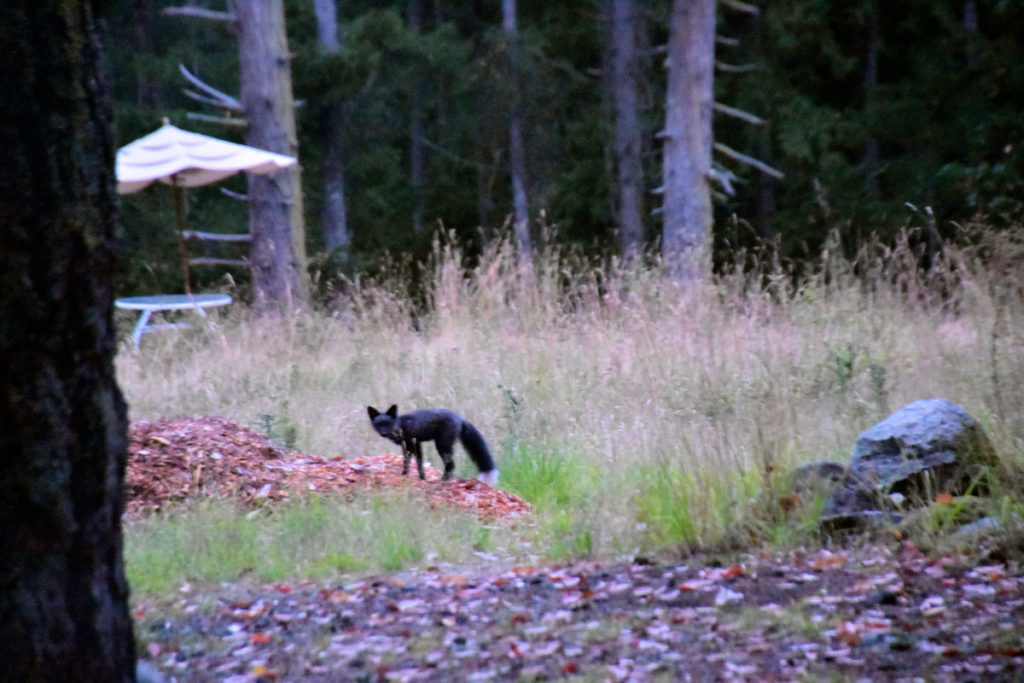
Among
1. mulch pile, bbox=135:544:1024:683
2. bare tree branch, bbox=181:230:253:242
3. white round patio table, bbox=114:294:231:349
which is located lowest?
mulch pile, bbox=135:544:1024:683

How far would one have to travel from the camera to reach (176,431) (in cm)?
595

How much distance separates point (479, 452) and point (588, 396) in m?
1.49

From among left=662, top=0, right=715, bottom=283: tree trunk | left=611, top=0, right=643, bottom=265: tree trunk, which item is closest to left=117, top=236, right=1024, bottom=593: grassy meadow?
left=662, top=0, right=715, bottom=283: tree trunk

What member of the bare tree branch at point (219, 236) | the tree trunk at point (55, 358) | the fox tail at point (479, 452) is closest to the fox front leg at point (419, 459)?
the fox tail at point (479, 452)

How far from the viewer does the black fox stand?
545 cm

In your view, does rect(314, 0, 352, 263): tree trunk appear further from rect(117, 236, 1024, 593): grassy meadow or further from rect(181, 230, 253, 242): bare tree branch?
rect(117, 236, 1024, 593): grassy meadow

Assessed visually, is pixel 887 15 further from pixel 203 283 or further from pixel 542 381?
pixel 542 381

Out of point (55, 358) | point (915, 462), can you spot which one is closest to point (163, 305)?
point (915, 462)

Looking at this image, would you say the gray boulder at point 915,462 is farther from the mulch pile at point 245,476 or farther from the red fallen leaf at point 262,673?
the red fallen leaf at point 262,673

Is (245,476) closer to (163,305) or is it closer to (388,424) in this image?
(388,424)

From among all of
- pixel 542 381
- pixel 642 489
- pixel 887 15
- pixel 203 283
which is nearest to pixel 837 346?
pixel 542 381

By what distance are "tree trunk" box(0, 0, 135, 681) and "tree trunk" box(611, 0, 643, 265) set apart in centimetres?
1542

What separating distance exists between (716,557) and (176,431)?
10.7 ft

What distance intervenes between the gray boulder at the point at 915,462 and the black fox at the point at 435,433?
6.01 ft
